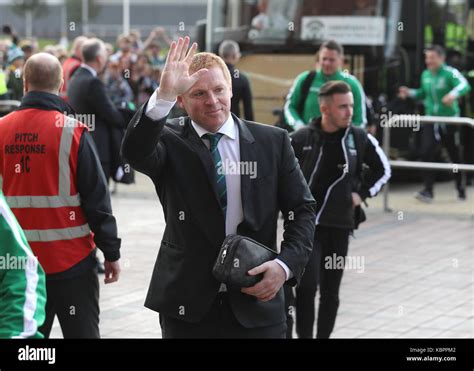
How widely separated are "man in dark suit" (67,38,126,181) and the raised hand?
18.2ft

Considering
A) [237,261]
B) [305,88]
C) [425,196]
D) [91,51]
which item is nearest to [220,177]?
[237,261]

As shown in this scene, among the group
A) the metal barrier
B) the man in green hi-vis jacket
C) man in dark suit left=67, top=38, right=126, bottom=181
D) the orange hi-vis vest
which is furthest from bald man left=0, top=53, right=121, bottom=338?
the man in green hi-vis jacket

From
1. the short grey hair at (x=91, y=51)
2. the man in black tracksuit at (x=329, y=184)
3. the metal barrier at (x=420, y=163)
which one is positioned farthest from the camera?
the metal barrier at (x=420, y=163)

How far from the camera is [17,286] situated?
3.05 meters

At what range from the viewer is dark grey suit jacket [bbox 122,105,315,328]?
14.0 feet

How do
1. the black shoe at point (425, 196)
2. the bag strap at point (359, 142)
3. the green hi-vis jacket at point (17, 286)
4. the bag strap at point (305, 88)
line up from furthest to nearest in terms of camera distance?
the black shoe at point (425, 196) < the bag strap at point (305, 88) < the bag strap at point (359, 142) < the green hi-vis jacket at point (17, 286)

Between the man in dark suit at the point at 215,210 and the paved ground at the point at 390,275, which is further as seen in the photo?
the paved ground at the point at 390,275

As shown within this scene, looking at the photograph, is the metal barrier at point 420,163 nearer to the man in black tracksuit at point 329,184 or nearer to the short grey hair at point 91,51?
the short grey hair at point 91,51

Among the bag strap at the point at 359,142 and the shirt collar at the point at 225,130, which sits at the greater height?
the shirt collar at the point at 225,130

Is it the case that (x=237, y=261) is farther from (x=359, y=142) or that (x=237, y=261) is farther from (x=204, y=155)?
(x=359, y=142)

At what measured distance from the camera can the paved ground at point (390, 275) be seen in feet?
26.1

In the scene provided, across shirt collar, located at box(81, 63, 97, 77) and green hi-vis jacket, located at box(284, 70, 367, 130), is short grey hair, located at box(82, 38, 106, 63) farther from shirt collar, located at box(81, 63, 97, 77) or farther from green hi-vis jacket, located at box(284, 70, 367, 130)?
green hi-vis jacket, located at box(284, 70, 367, 130)

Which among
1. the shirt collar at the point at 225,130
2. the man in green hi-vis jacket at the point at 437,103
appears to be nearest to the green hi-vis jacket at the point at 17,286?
the shirt collar at the point at 225,130
